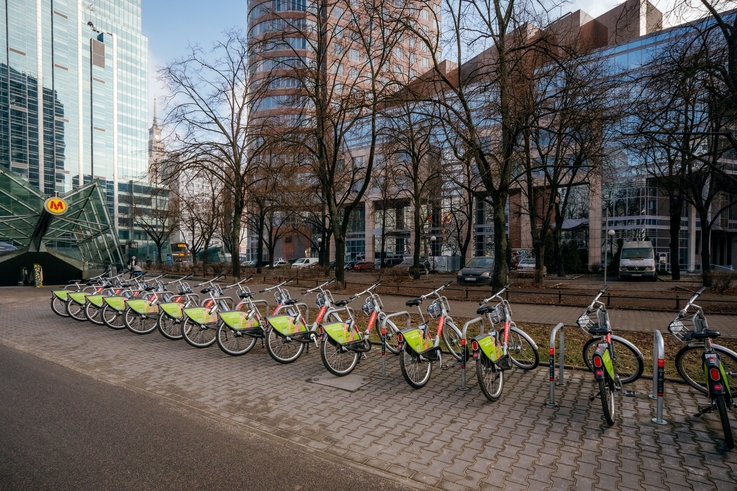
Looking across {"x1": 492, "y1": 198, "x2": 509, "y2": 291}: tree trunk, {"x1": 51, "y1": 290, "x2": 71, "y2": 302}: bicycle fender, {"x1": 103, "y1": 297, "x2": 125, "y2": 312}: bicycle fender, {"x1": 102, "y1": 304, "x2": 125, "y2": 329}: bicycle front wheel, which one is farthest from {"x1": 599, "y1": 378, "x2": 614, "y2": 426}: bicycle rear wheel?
{"x1": 51, "y1": 290, "x2": 71, "y2": 302}: bicycle fender

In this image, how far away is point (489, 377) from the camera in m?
5.11

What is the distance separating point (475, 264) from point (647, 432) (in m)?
19.4

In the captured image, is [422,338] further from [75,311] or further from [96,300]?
[75,311]

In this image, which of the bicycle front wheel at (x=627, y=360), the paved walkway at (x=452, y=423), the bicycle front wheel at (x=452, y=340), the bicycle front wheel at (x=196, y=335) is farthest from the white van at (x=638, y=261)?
the bicycle front wheel at (x=196, y=335)

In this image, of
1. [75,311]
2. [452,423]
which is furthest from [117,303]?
[452,423]

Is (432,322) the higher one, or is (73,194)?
(73,194)

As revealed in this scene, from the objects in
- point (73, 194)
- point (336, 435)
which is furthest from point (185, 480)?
point (73, 194)

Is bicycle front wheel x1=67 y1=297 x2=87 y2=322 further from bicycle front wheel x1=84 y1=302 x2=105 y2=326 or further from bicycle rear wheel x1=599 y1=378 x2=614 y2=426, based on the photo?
bicycle rear wheel x1=599 y1=378 x2=614 y2=426

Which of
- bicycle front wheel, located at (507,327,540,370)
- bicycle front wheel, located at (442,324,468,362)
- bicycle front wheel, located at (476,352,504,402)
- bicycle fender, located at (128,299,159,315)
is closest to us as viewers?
bicycle front wheel, located at (476,352,504,402)

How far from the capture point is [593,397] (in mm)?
4875

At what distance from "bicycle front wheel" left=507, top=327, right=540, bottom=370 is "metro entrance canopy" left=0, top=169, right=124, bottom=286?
2354cm

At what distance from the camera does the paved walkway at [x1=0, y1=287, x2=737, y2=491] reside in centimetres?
342

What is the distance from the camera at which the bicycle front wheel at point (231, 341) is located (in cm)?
734

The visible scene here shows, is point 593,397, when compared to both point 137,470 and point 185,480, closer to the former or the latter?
point 185,480
